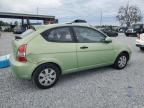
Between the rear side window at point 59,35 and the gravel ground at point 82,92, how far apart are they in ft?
3.85

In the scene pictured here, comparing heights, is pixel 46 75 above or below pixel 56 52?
below

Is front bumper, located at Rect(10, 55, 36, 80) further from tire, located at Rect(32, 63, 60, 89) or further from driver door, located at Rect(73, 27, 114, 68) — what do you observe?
driver door, located at Rect(73, 27, 114, 68)

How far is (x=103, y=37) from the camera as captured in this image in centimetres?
525

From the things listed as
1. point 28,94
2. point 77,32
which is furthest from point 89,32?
point 28,94

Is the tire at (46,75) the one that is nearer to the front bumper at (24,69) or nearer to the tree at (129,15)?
the front bumper at (24,69)

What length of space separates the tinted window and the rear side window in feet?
0.86

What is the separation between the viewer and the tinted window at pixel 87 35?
4719 mm

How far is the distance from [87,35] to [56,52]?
1.16m

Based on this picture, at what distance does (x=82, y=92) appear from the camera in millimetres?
4062

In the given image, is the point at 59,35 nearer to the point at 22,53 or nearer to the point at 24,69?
the point at 22,53

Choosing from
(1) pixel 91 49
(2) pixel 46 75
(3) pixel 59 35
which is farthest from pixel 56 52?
(1) pixel 91 49

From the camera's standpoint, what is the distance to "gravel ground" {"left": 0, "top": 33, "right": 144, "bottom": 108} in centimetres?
355

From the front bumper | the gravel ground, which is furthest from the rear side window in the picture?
the gravel ground

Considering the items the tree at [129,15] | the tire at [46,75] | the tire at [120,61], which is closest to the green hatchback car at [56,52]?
the tire at [46,75]
